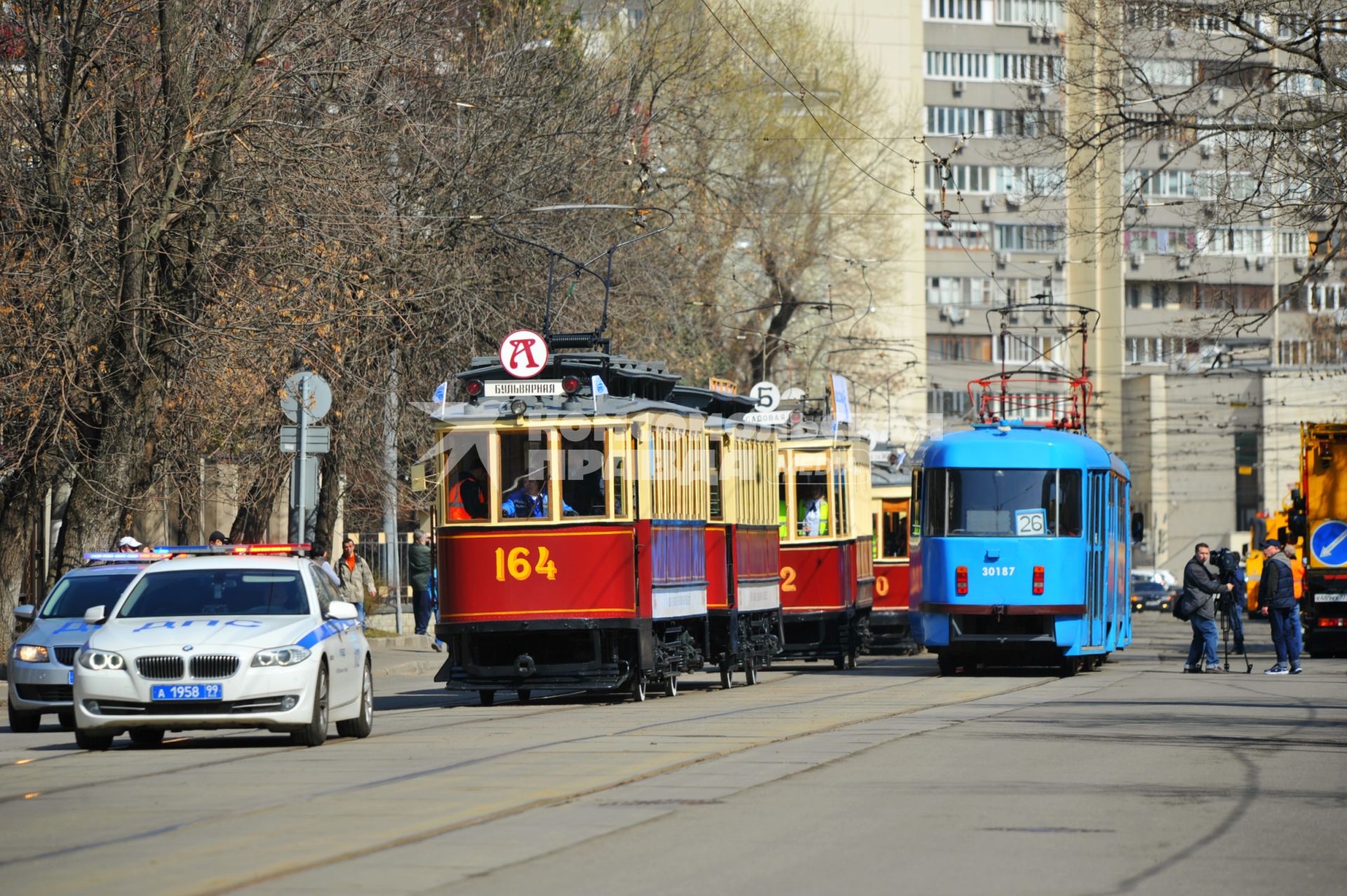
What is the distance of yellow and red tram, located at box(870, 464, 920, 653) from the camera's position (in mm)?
35469

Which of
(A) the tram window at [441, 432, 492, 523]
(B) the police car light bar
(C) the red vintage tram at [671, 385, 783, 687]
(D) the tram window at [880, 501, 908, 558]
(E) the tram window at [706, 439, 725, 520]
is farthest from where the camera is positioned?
(D) the tram window at [880, 501, 908, 558]

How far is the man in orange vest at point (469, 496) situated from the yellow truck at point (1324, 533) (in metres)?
16.8

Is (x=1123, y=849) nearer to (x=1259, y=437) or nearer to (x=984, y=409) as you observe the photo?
(x=984, y=409)

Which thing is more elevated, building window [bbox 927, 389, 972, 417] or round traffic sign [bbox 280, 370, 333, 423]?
building window [bbox 927, 389, 972, 417]

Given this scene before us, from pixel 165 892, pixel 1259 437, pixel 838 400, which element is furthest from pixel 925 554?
pixel 1259 437

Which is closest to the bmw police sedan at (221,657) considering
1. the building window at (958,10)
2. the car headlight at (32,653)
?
the car headlight at (32,653)

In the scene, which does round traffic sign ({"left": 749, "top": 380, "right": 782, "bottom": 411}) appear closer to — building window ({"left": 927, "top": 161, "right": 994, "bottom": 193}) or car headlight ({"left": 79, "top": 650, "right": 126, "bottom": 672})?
car headlight ({"left": 79, "top": 650, "right": 126, "bottom": 672})

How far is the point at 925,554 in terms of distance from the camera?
27.3 metres

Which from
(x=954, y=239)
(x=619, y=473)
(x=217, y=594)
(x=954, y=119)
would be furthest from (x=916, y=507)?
(x=954, y=119)

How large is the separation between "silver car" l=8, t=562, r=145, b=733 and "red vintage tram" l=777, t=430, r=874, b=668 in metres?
10.9

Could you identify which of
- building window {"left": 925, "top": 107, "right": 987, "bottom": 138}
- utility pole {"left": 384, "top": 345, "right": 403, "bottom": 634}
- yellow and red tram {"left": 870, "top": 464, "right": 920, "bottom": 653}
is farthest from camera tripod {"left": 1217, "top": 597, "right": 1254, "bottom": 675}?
building window {"left": 925, "top": 107, "right": 987, "bottom": 138}

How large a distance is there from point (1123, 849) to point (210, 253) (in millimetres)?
16584

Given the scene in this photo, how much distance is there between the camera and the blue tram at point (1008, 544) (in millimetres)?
26641

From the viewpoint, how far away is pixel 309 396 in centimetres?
2322
